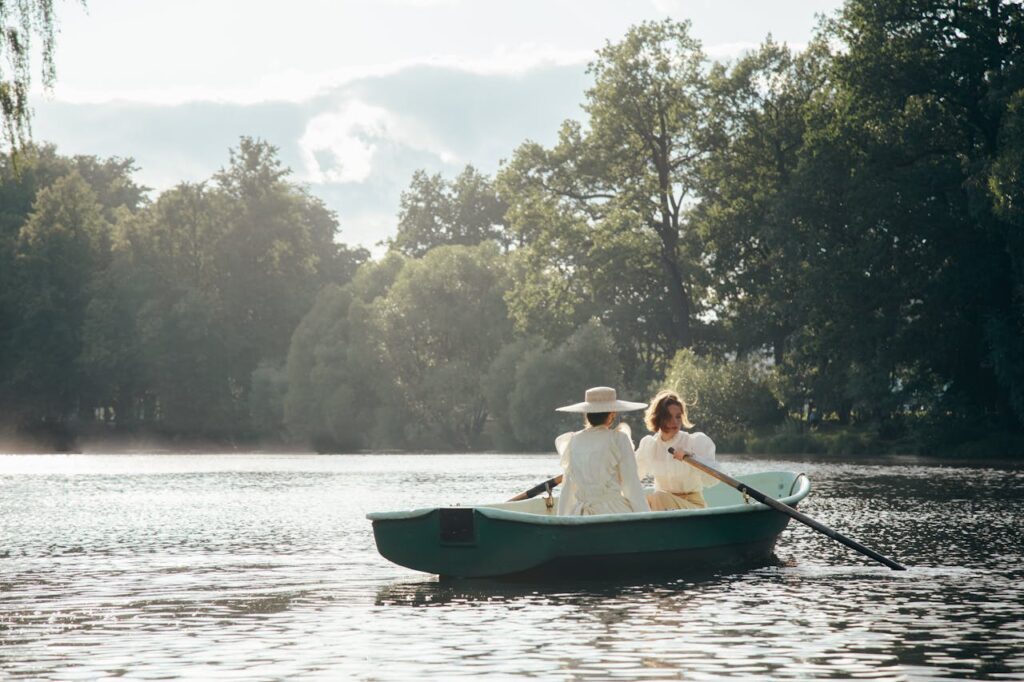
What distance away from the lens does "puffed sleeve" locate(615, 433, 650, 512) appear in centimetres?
1555

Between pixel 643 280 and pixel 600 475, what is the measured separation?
188 ft

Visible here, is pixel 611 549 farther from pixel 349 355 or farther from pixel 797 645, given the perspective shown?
pixel 349 355

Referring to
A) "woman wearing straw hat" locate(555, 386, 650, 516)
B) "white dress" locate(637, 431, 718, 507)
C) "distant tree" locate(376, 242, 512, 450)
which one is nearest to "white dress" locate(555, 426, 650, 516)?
"woman wearing straw hat" locate(555, 386, 650, 516)

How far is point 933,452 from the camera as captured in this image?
5288cm

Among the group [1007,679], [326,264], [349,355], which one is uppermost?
[326,264]

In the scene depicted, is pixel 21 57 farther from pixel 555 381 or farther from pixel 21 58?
pixel 555 381

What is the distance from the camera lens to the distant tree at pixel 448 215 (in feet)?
401

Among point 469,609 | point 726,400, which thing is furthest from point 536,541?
point 726,400

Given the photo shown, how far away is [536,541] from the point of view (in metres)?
15.3

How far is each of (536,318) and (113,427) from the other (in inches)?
1329

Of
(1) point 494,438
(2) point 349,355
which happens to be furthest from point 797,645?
(2) point 349,355

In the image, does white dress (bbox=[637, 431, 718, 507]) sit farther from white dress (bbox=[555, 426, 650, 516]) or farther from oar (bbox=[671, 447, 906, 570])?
white dress (bbox=[555, 426, 650, 516])

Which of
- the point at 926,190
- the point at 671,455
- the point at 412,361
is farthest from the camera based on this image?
the point at 412,361

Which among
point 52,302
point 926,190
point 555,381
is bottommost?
point 555,381
